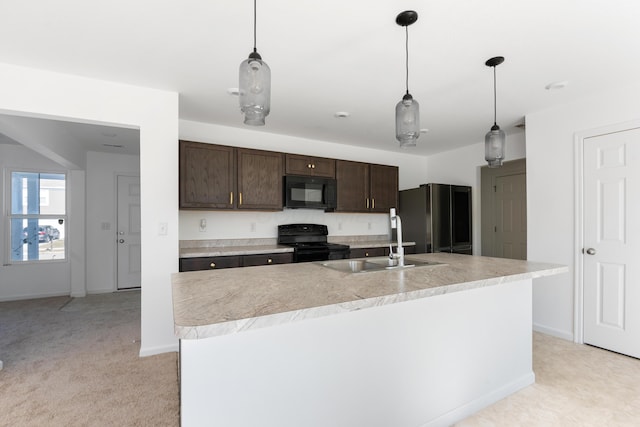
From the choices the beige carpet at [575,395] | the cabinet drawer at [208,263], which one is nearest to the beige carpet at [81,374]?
the cabinet drawer at [208,263]

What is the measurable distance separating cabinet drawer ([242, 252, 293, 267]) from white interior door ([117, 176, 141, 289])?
121 inches

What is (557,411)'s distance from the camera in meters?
1.96

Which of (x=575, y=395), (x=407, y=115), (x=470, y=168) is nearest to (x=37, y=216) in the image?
(x=407, y=115)

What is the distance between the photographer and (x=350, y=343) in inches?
58.9

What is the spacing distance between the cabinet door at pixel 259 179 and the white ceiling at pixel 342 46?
698mm

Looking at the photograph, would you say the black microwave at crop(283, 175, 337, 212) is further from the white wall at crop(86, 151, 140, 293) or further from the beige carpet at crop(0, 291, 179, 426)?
the white wall at crop(86, 151, 140, 293)

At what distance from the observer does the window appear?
475 centimetres

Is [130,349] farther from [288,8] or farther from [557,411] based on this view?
[557,411]

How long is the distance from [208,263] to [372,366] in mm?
2053

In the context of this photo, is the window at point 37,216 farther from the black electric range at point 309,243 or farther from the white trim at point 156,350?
the black electric range at point 309,243

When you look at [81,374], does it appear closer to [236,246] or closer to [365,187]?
[236,246]

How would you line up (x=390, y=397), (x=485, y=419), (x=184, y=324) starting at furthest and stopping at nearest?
(x=485, y=419)
(x=390, y=397)
(x=184, y=324)

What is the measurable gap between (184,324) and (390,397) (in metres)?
1.17

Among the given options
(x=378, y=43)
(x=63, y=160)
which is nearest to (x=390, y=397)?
(x=378, y=43)
